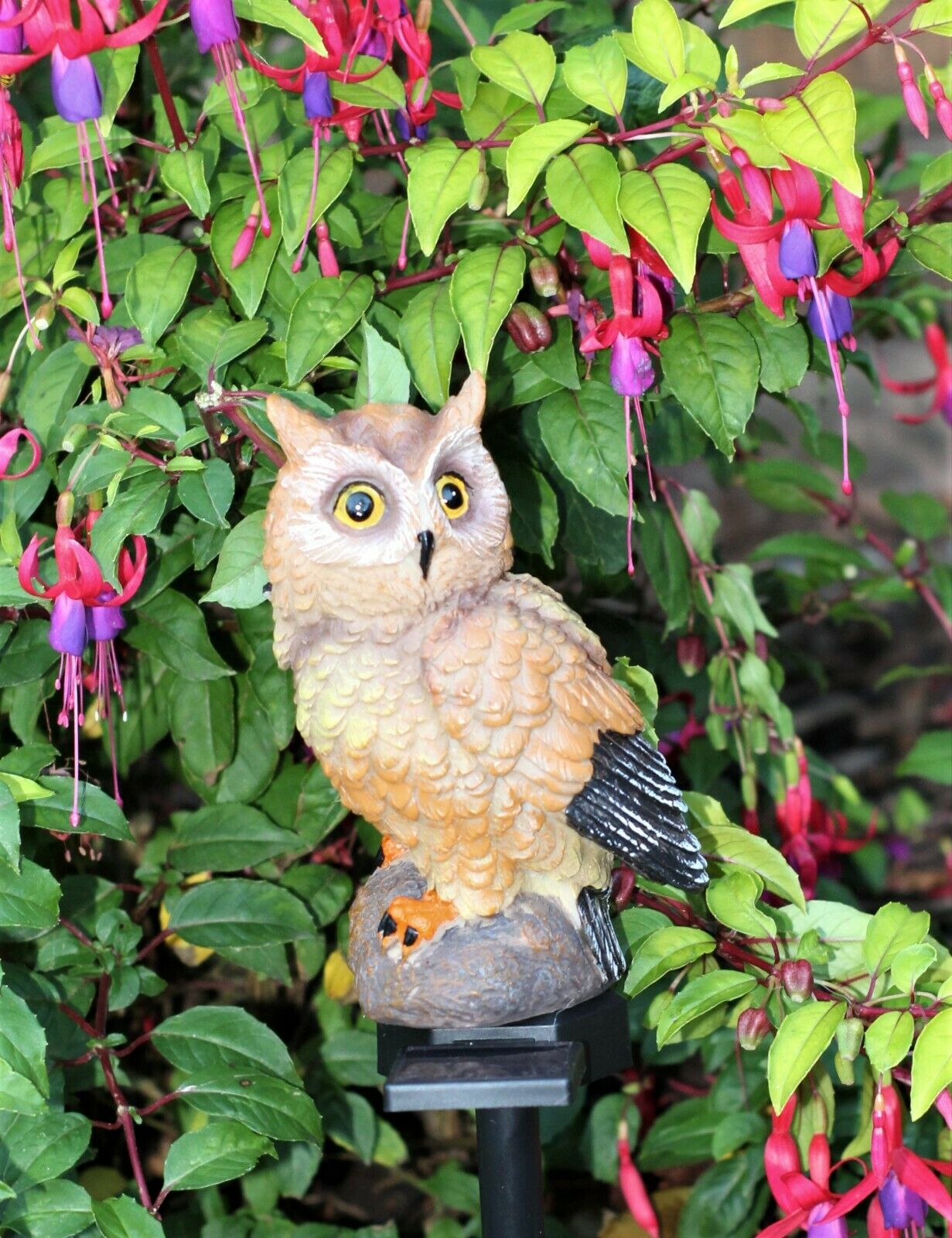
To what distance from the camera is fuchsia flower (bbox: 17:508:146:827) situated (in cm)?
84

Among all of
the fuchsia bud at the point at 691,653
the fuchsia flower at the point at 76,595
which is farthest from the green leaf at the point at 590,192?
the fuchsia bud at the point at 691,653

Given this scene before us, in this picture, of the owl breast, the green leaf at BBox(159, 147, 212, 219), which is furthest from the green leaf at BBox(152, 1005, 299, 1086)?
the green leaf at BBox(159, 147, 212, 219)

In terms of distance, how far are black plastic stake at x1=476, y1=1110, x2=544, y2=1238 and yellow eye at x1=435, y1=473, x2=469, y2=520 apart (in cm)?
39

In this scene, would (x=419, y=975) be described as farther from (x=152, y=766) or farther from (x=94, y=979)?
(x=152, y=766)

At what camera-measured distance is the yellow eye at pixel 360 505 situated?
76 cm

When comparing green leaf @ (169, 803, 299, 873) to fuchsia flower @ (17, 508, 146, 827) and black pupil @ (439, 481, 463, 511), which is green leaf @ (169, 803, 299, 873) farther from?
black pupil @ (439, 481, 463, 511)

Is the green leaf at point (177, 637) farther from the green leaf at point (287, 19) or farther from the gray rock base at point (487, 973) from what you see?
the green leaf at point (287, 19)

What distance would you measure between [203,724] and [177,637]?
0.11m

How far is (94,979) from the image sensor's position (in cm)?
106

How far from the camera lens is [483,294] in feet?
2.85

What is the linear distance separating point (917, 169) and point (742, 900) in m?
0.83

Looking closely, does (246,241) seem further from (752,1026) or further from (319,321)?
(752,1026)

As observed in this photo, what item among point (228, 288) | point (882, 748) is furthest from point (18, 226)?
point (882, 748)

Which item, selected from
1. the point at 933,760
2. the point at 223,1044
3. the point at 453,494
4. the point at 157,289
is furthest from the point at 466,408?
the point at 933,760
